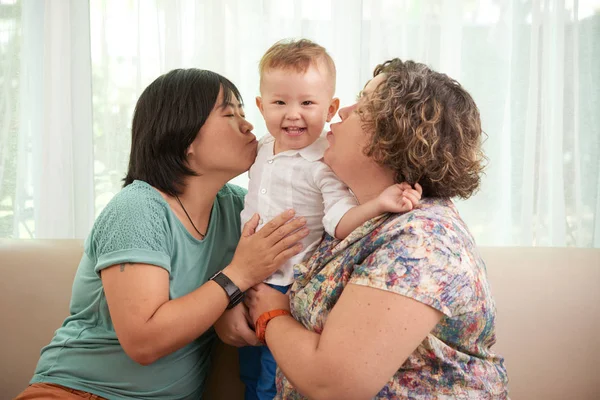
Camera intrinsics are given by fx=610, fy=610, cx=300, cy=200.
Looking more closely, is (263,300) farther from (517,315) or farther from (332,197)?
(517,315)

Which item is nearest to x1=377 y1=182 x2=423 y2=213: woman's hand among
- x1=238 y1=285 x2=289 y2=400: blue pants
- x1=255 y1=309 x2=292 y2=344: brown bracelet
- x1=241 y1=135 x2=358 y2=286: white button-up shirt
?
x1=241 y1=135 x2=358 y2=286: white button-up shirt

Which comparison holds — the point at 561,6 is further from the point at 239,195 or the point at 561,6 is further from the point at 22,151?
the point at 22,151

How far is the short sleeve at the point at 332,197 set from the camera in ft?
5.30

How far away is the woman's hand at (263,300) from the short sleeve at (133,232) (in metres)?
0.25

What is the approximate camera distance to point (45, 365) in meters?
1.80

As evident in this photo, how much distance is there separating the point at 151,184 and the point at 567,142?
6.50ft

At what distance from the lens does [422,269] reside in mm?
1253

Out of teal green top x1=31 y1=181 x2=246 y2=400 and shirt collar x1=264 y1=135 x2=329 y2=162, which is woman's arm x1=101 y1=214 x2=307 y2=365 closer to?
teal green top x1=31 y1=181 x2=246 y2=400

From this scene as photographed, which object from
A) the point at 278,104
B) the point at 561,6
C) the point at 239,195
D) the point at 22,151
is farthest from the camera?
the point at 22,151

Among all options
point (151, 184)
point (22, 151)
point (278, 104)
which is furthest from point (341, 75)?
point (22, 151)

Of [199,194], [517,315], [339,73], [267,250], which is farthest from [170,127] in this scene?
[517,315]

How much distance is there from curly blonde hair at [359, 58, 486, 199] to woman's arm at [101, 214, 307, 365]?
40 centimetres

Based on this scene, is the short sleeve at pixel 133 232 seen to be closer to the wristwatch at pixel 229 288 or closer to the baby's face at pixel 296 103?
the wristwatch at pixel 229 288

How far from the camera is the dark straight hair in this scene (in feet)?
6.03
